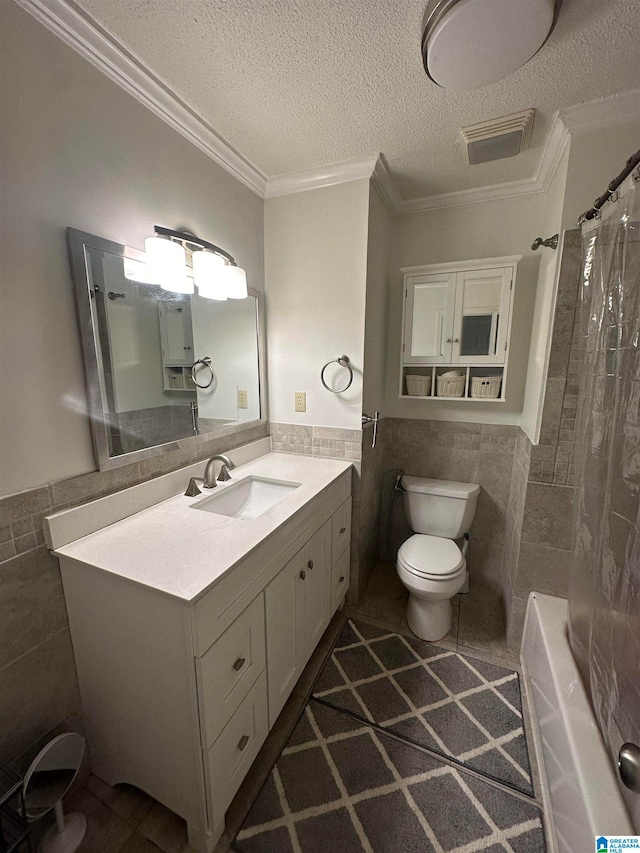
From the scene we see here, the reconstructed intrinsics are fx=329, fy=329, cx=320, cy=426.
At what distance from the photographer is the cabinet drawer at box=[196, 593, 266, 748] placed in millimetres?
847

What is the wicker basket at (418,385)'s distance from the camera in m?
1.99

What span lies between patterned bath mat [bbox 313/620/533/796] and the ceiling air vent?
2360mm

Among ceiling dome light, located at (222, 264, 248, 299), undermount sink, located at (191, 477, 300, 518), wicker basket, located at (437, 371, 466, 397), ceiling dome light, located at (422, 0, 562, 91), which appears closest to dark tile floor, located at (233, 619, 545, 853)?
undermount sink, located at (191, 477, 300, 518)

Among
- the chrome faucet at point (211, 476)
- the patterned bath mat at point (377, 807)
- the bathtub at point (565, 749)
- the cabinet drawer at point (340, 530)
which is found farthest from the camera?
the cabinet drawer at point (340, 530)

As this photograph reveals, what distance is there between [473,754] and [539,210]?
8.23 feet

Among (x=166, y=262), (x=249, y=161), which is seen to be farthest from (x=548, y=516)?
(x=249, y=161)

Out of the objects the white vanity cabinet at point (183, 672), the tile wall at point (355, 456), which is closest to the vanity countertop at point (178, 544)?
the white vanity cabinet at point (183, 672)

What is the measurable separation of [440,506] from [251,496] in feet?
3.71

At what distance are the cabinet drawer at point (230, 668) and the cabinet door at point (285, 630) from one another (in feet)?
0.19

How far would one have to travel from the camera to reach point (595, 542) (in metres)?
1.09

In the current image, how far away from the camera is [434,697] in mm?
1423

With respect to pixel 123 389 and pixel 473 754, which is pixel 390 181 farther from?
pixel 473 754

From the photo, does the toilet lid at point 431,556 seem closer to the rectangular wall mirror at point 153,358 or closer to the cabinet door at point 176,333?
the rectangular wall mirror at point 153,358

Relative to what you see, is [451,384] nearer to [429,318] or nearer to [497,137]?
[429,318]
